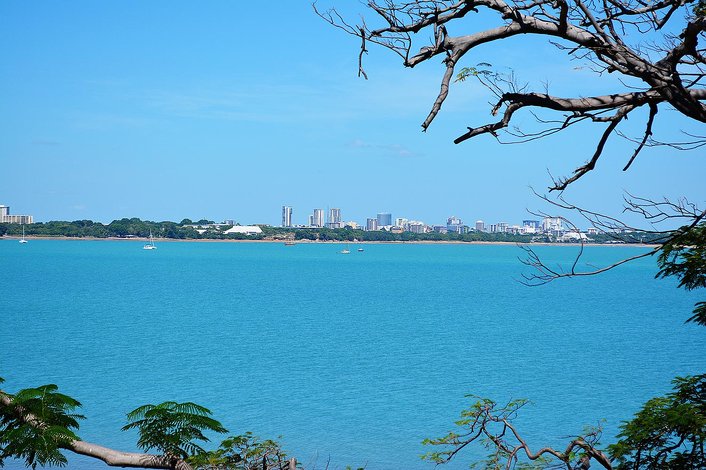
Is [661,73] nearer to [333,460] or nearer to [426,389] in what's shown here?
[333,460]

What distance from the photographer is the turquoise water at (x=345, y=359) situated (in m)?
17.7

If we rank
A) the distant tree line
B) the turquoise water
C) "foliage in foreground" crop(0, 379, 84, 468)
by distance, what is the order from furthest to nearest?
the distant tree line, the turquoise water, "foliage in foreground" crop(0, 379, 84, 468)

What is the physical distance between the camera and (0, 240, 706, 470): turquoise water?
1767 centimetres

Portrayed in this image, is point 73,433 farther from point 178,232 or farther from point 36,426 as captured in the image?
point 178,232

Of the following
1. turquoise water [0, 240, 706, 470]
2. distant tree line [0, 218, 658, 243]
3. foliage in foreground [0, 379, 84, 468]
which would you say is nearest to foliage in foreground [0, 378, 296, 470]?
foliage in foreground [0, 379, 84, 468]

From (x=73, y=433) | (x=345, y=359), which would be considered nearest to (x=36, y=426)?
(x=73, y=433)

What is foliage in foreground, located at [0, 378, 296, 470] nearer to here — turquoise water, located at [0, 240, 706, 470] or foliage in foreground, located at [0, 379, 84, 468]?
foliage in foreground, located at [0, 379, 84, 468]

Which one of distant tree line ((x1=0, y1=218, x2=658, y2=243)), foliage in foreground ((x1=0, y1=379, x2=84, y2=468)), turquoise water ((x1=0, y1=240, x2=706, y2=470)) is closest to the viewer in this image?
foliage in foreground ((x1=0, y1=379, x2=84, y2=468))

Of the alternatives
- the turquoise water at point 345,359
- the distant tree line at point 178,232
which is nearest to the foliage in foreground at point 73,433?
the turquoise water at point 345,359

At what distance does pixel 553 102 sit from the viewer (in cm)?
352

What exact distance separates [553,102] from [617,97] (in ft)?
1.02

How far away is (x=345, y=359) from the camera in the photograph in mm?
27078

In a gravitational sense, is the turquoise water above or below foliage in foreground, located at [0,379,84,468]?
below

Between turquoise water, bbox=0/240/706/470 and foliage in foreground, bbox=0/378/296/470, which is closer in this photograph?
foliage in foreground, bbox=0/378/296/470
